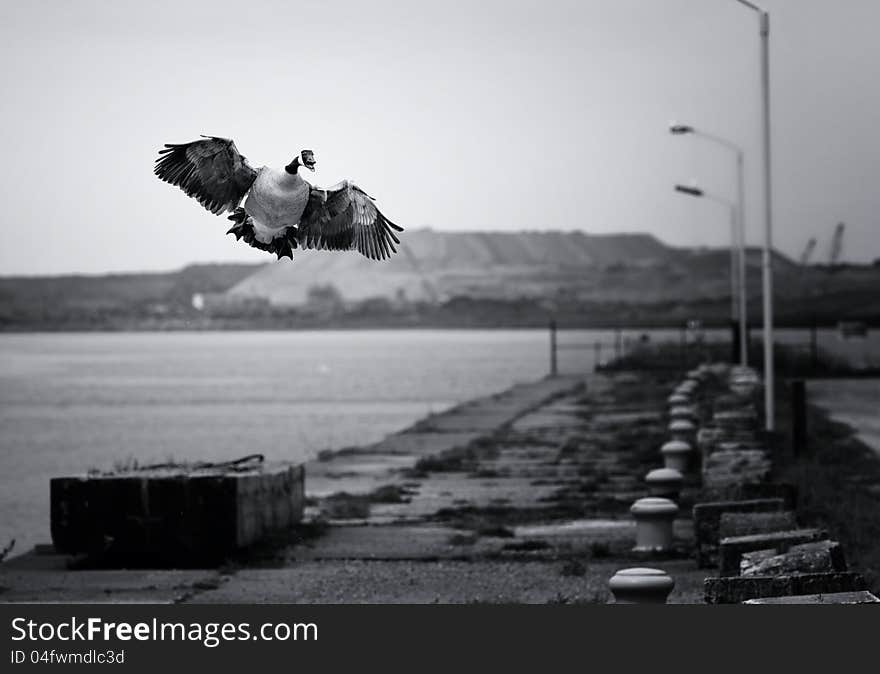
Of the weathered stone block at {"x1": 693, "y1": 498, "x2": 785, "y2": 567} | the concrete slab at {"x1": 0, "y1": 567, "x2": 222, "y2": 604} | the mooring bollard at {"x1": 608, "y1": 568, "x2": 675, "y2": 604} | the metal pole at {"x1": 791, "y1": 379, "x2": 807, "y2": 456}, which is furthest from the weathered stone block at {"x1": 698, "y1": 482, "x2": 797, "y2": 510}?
the metal pole at {"x1": 791, "y1": 379, "x2": 807, "y2": 456}

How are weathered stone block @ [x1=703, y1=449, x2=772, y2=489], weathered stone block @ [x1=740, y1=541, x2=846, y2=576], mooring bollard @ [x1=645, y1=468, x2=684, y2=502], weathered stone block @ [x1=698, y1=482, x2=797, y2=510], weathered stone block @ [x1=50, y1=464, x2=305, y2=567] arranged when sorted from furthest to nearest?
mooring bollard @ [x1=645, y1=468, x2=684, y2=502] < weathered stone block @ [x1=703, y1=449, x2=772, y2=489] < weathered stone block @ [x1=50, y1=464, x2=305, y2=567] < weathered stone block @ [x1=698, y1=482, x2=797, y2=510] < weathered stone block @ [x1=740, y1=541, x2=846, y2=576]

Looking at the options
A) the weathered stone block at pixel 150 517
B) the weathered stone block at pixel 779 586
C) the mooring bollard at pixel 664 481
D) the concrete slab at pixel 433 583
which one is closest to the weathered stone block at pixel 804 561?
the weathered stone block at pixel 779 586

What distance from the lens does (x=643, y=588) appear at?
11.6 meters

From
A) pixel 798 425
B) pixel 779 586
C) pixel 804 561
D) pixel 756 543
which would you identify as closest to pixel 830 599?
pixel 779 586

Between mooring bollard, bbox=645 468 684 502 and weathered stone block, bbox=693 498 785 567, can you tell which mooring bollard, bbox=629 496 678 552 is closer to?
weathered stone block, bbox=693 498 785 567

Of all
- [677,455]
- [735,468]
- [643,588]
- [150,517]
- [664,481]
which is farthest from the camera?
[677,455]

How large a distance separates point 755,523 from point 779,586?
3408 millimetres

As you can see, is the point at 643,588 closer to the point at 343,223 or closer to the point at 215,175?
the point at 343,223

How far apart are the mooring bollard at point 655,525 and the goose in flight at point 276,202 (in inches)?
300

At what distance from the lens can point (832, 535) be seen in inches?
586

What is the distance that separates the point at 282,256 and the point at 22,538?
15.5 metres

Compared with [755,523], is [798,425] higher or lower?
higher

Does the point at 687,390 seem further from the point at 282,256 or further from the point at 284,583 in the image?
the point at 282,256

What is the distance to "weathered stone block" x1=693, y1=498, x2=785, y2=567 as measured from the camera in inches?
578
